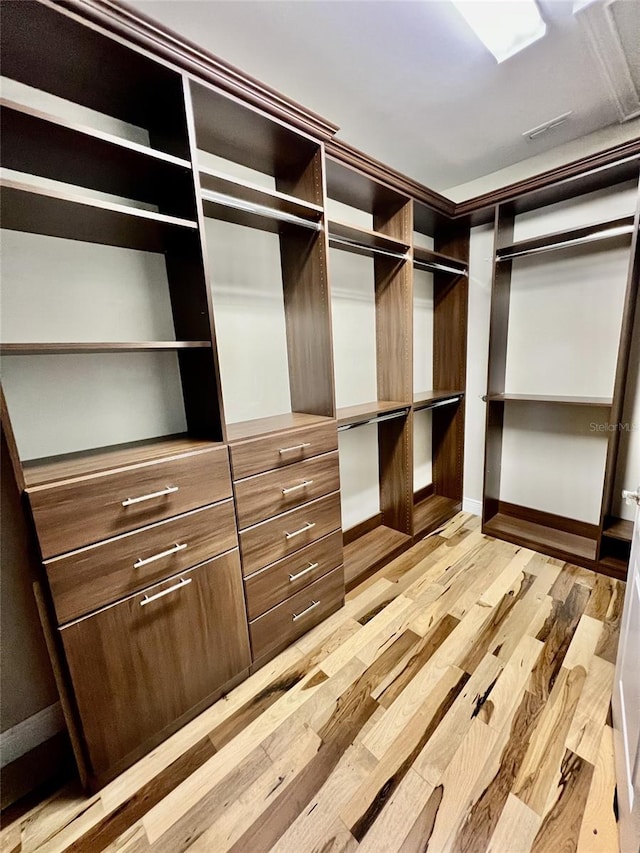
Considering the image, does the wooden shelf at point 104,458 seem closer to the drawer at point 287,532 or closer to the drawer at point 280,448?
the drawer at point 280,448

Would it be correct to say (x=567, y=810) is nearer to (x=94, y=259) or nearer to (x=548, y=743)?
(x=548, y=743)

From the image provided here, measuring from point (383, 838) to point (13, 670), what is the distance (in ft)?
4.31

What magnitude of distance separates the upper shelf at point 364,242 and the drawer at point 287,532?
1.37m

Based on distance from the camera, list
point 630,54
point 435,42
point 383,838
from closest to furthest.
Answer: point 383,838 < point 435,42 < point 630,54

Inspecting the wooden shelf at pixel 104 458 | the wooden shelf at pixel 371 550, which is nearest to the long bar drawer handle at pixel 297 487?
the wooden shelf at pixel 104 458

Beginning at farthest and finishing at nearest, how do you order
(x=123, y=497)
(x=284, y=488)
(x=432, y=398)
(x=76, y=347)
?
(x=432, y=398) < (x=284, y=488) < (x=123, y=497) < (x=76, y=347)

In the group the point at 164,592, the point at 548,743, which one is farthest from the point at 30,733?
the point at 548,743

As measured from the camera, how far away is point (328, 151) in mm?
1586

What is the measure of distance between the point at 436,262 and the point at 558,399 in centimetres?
129

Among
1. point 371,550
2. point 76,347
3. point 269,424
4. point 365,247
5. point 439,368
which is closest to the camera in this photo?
point 76,347

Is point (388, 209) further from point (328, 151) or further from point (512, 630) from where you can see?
point (512, 630)

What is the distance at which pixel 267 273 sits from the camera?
1.81 metres

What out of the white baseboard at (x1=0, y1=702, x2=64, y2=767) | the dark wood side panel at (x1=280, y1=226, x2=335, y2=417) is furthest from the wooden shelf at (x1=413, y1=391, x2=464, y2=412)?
the white baseboard at (x1=0, y1=702, x2=64, y2=767)

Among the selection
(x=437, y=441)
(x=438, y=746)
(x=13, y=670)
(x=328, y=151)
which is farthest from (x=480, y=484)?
(x=13, y=670)
